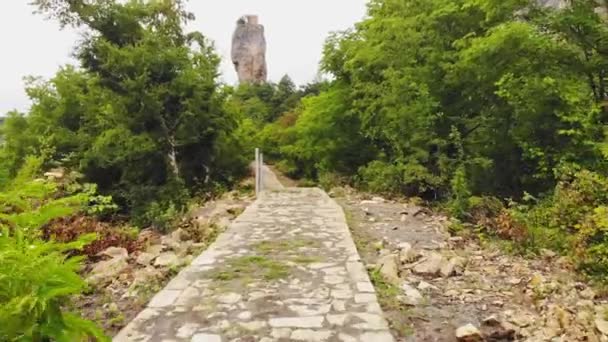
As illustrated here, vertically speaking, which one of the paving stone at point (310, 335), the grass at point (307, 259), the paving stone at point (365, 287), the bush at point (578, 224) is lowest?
the paving stone at point (310, 335)

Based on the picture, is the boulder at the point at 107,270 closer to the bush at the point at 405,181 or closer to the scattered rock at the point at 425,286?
the scattered rock at the point at 425,286

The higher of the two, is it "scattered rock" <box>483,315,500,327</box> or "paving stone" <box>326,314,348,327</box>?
"paving stone" <box>326,314,348,327</box>

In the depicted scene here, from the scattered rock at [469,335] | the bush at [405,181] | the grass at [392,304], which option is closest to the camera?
the scattered rock at [469,335]

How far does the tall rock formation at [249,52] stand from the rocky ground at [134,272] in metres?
39.8

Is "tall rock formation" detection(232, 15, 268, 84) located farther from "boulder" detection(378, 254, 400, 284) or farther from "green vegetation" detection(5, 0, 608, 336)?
"boulder" detection(378, 254, 400, 284)

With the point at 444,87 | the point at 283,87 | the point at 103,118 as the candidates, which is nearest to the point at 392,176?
the point at 444,87

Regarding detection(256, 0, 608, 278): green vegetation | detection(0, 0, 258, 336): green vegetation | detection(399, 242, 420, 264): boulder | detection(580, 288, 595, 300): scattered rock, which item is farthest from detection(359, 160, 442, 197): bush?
detection(580, 288, 595, 300): scattered rock

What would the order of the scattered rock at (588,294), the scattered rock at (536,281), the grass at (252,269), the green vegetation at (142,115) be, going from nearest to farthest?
1. the scattered rock at (588,294)
2. the scattered rock at (536,281)
3. the grass at (252,269)
4. the green vegetation at (142,115)

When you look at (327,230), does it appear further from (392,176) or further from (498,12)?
(498,12)

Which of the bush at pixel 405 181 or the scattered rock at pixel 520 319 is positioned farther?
the bush at pixel 405 181

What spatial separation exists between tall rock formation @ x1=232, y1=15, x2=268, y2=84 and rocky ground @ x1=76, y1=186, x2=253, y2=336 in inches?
1566

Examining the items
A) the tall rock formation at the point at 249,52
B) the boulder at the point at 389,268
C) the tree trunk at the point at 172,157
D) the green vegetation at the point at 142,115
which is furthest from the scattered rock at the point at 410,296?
the tall rock formation at the point at 249,52

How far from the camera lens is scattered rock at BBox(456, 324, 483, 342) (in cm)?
324

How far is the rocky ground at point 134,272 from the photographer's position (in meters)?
3.88
